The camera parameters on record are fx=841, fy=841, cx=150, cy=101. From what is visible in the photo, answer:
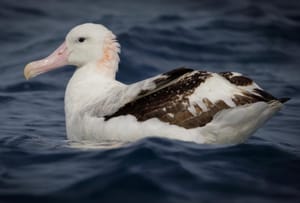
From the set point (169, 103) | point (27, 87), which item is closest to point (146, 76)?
point (27, 87)

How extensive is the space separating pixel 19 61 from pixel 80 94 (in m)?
5.41

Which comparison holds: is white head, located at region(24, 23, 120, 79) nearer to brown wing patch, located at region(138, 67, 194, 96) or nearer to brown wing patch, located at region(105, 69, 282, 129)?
brown wing patch, located at region(105, 69, 282, 129)

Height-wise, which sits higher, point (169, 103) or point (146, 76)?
point (169, 103)

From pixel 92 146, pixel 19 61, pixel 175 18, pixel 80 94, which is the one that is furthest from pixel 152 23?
pixel 92 146

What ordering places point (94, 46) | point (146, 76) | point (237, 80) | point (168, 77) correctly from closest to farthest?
point (168, 77)
point (237, 80)
point (94, 46)
point (146, 76)

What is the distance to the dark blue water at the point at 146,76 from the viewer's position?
652 centimetres

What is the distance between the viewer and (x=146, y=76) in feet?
42.0

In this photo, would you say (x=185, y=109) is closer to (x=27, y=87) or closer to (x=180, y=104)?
(x=180, y=104)

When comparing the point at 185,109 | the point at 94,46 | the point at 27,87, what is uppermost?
the point at 94,46

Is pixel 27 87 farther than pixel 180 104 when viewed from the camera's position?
Yes

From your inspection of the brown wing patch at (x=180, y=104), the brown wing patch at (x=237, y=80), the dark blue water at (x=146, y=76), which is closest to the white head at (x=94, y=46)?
the dark blue water at (x=146, y=76)

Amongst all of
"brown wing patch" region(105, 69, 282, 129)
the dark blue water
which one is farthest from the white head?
"brown wing patch" region(105, 69, 282, 129)

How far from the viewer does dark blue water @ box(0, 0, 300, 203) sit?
6.52m

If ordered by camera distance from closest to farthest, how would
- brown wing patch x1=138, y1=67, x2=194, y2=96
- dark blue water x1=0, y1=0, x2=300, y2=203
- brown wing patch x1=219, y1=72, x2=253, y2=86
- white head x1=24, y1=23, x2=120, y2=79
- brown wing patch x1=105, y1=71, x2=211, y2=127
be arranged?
dark blue water x1=0, y1=0, x2=300, y2=203
brown wing patch x1=138, y1=67, x2=194, y2=96
brown wing patch x1=105, y1=71, x2=211, y2=127
brown wing patch x1=219, y1=72, x2=253, y2=86
white head x1=24, y1=23, x2=120, y2=79
